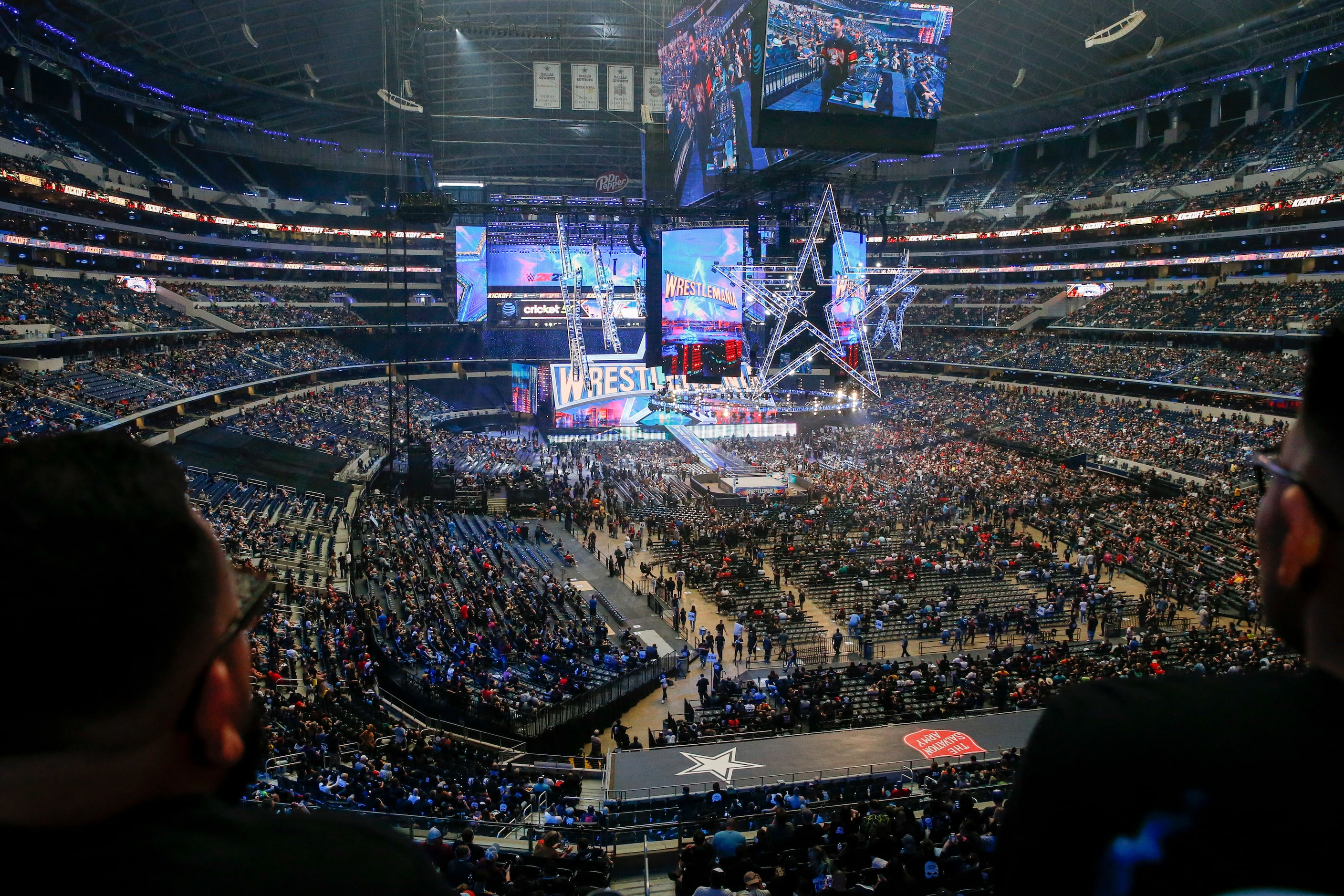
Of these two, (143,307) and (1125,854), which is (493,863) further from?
(143,307)

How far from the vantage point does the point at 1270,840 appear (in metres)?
1.04

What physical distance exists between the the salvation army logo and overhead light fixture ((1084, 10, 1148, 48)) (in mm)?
38122

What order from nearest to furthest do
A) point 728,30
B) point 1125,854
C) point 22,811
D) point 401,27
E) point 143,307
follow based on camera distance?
point 22,811, point 1125,854, point 728,30, point 143,307, point 401,27

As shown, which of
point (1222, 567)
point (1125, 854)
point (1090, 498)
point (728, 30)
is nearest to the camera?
point (1125, 854)

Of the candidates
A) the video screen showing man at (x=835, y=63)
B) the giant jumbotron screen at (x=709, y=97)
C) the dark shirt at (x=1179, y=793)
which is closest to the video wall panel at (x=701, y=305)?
the giant jumbotron screen at (x=709, y=97)

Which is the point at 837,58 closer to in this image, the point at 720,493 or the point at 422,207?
the point at 422,207

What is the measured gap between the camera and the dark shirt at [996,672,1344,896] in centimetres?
104

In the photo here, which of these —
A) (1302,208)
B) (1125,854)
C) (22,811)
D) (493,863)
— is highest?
(1302,208)

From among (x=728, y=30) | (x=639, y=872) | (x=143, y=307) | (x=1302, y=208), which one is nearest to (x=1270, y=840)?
(x=639, y=872)

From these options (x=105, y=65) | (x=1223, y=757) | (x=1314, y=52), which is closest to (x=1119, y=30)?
(x=1314, y=52)

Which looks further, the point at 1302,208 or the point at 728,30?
the point at 1302,208

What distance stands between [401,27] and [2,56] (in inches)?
766

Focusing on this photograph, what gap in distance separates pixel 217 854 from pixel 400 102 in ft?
131

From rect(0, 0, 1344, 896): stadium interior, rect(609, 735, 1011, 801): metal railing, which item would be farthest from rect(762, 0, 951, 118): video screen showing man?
rect(609, 735, 1011, 801): metal railing
